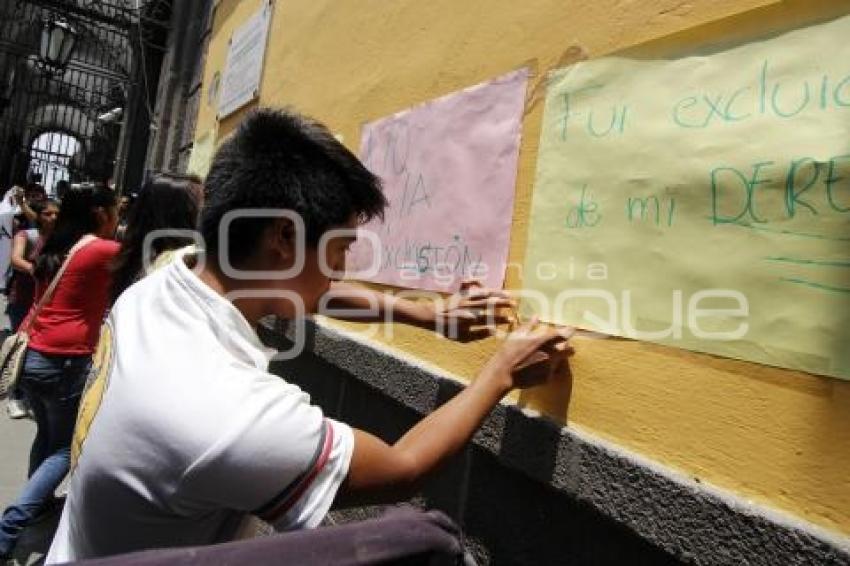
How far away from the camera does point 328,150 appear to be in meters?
1.44

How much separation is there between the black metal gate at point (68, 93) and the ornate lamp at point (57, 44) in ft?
2.34

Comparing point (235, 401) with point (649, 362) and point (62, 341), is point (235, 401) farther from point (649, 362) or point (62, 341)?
point (62, 341)

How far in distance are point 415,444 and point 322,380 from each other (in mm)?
2181

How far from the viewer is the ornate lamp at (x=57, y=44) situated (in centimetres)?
962

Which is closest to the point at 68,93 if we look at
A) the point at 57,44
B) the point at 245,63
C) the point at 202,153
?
the point at 57,44

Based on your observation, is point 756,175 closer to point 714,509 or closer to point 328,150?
point 714,509

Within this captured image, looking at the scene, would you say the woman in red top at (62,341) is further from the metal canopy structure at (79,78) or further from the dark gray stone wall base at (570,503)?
the metal canopy structure at (79,78)

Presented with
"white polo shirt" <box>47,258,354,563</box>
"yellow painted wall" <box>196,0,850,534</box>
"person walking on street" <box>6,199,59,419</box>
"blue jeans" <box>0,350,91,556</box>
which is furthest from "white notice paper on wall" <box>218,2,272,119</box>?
"white polo shirt" <box>47,258,354,563</box>

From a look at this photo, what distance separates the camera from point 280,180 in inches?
54.9

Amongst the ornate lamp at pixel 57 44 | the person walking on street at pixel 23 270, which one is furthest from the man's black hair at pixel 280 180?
the ornate lamp at pixel 57 44

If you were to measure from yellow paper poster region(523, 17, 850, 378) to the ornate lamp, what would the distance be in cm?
974

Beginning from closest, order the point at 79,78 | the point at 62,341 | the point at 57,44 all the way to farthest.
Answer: the point at 62,341 → the point at 57,44 → the point at 79,78

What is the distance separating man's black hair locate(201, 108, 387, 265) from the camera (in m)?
1.39

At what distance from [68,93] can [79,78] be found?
685 millimetres
